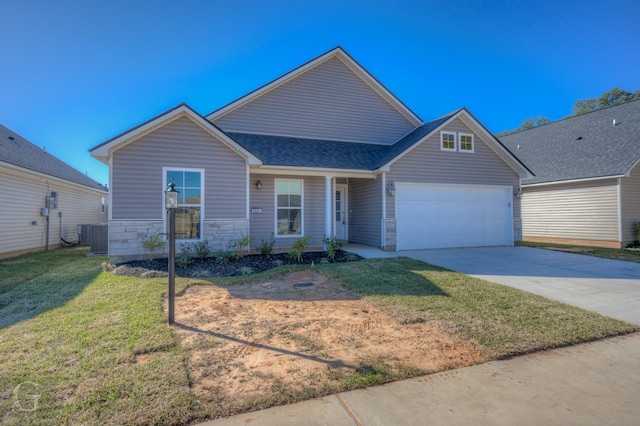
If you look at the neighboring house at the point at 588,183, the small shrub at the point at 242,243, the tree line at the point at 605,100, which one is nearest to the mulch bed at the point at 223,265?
the small shrub at the point at 242,243

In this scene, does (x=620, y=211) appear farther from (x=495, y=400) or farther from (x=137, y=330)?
(x=137, y=330)

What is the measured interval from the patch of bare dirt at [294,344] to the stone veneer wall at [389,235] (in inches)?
224

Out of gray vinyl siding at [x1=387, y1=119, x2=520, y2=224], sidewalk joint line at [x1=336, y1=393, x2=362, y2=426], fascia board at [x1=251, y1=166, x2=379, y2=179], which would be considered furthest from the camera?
gray vinyl siding at [x1=387, y1=119, x2=520, y2=224]

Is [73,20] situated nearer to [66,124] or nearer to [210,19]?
[210,19]

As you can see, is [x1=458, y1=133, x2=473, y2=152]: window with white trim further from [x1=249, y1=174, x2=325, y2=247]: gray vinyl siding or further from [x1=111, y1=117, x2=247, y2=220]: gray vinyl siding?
[x1=111, y1=117, x2=247, y2=220]: gray vinyl siding

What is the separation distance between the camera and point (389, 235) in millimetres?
11367

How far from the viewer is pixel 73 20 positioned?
923cm


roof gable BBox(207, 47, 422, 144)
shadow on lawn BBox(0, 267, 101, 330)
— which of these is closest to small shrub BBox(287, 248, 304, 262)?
shadow on lawn BBox(0, 267, 101, 330)

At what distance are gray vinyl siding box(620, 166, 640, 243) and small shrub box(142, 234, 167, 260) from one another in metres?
18.0

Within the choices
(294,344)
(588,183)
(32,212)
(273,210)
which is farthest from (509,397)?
(32,212)

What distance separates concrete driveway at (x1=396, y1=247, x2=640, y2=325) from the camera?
580 centimetres

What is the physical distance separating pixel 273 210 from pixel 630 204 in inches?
600

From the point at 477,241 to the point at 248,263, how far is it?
9.10 m

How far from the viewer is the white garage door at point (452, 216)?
38.5ft
